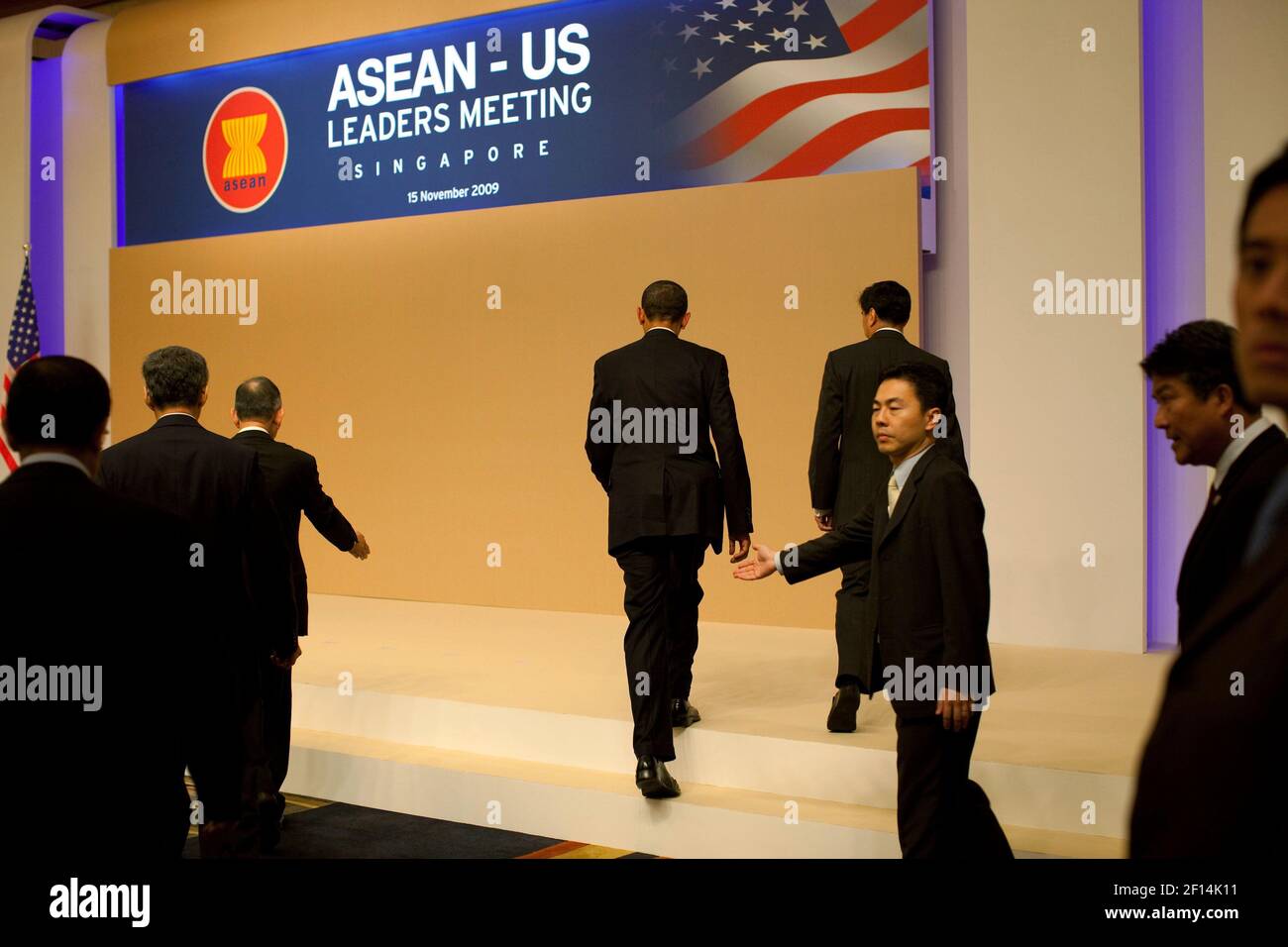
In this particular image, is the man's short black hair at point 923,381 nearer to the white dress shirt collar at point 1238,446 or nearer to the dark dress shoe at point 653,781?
the white dress shirt collar at point 1238,446

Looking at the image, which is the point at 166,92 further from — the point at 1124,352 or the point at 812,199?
the point at 1124,352

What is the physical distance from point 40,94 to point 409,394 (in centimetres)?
461

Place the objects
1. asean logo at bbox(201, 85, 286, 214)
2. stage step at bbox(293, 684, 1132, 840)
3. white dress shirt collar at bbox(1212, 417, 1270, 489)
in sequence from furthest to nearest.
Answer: asean logo at bbox(201, 85, 286, 214)
stage step at bbox(293, 684, 1132, 840)
white dress shirt collar at bbox(1212, 417, 1270, 489)

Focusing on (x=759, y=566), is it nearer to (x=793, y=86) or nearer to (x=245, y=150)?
(x=793, y=86)

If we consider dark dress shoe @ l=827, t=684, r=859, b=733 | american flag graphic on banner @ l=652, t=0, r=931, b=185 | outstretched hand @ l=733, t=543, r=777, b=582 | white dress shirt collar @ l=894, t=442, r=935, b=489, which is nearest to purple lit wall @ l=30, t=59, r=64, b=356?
american flag graphic on banner @ l=652, t=0, r=931, b=185

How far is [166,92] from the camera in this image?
31.3ft

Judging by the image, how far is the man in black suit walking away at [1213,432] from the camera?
215 centimetres

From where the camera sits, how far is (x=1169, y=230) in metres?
6.02

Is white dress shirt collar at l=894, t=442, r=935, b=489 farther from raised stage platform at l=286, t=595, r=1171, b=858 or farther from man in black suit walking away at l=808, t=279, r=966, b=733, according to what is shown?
man in black suit walking away at l=808, t=279, r=966, b=733

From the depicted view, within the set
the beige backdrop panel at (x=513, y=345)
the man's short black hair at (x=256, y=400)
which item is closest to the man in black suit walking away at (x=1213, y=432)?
the man's short black hair at (x=256, y=400)

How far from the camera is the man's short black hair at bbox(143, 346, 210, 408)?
3.60 m

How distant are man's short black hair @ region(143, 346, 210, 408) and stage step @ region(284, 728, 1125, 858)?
5.94 feet

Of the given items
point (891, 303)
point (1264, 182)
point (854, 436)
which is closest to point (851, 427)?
point (854, 436)
